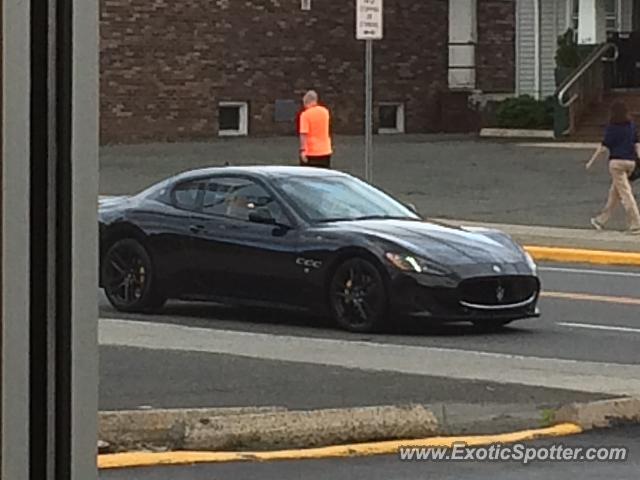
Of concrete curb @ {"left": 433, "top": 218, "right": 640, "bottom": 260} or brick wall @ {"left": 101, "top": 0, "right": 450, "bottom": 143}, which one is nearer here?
concrete curb @ {"left": 433, "top": 218, "right": 640, "bottom": 260}

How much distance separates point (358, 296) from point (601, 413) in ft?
14.3

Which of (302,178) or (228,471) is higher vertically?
(302,178)

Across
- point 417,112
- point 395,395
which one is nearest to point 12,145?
point 395,395

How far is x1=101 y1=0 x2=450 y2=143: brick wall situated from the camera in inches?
1489

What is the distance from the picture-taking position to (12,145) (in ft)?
5.65

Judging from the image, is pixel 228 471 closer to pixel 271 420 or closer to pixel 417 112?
pixel 271 420

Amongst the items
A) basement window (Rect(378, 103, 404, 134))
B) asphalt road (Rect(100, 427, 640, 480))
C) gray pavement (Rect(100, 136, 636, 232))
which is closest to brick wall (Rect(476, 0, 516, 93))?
basement window (Rect(378, 103, 404, 134))

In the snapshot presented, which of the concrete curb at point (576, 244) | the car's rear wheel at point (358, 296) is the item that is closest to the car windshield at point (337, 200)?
the car's rear wheel at point (358, 296)

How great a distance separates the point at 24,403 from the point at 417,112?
41410mm

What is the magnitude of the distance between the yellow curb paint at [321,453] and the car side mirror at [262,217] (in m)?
5.28

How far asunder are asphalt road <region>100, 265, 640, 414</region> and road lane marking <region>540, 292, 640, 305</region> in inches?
8.7

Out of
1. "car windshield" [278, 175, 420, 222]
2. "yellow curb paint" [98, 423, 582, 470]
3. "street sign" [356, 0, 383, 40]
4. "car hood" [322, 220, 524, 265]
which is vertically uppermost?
"street sign" [356, 0, 383, 40]

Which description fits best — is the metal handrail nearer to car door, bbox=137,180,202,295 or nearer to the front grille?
car door, bbox=137,180,202,295

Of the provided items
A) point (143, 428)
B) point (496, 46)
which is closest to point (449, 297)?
point (143, 428)
